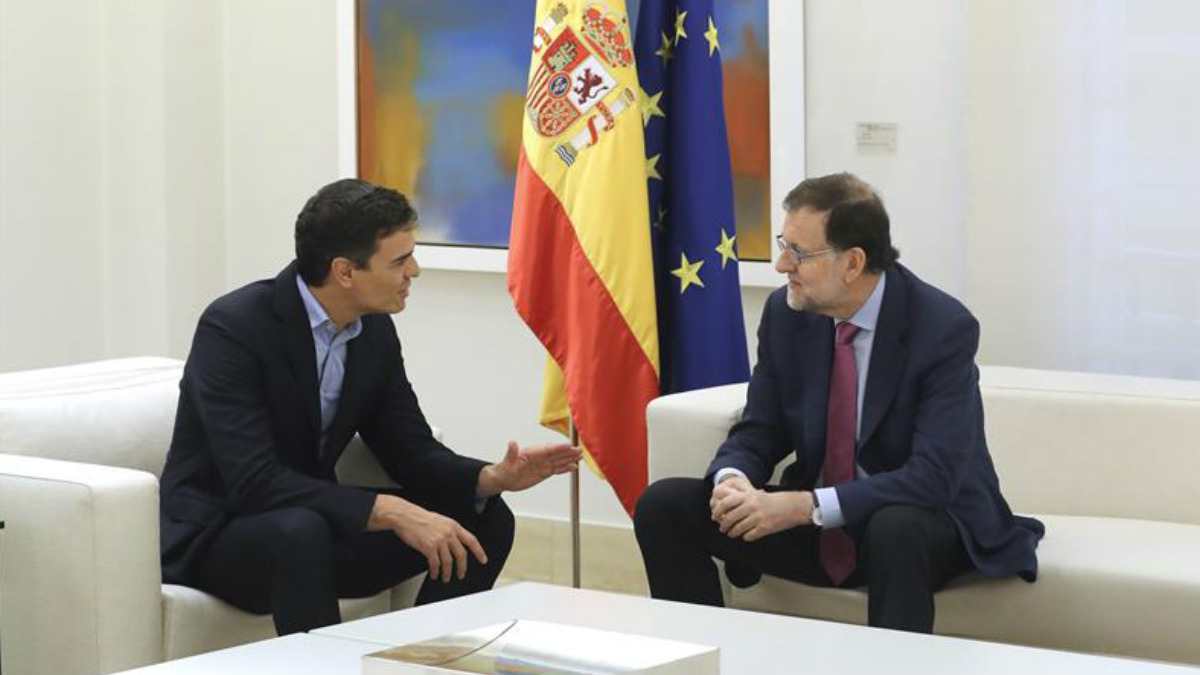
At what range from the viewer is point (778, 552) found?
387cm

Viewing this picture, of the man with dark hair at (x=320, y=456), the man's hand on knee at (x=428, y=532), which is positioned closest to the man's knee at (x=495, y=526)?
the man with dark hair at (x=320, y=456)

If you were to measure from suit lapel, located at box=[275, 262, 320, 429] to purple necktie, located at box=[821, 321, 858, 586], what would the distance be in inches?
43.2

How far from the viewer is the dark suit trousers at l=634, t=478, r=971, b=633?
3619 millimetres

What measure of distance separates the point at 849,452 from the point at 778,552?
26 cm

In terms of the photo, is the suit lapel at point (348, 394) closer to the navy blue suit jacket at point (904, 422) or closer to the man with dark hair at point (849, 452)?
the man with dark hair at point (849, 452)

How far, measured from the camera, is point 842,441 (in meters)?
3.87

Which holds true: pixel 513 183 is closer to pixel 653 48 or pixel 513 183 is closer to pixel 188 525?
pixel 653 48

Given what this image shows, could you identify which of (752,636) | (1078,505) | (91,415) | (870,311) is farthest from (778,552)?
(91,415)

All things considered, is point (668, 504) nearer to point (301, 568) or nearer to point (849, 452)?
point (849, 452)

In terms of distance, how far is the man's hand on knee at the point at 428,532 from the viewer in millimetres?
3695

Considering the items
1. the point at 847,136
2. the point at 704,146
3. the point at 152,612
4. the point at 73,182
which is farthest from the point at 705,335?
the point at 73,182

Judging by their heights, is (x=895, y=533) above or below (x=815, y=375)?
below

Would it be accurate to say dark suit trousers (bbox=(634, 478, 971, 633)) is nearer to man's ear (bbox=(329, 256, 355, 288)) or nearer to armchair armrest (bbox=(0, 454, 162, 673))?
man's ear (bbox=(329, 256, 355, 288))

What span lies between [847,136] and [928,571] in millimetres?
1973
